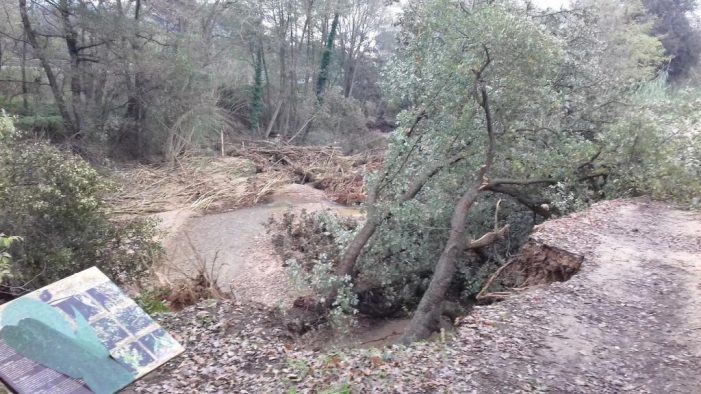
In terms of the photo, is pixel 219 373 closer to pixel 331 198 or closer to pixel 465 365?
pixel 465 365

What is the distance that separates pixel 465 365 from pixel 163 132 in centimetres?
1286

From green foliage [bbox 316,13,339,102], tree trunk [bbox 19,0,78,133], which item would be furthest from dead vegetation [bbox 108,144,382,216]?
green foliage [bbox 316,13,339,102]

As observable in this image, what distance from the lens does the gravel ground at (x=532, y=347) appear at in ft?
11.6

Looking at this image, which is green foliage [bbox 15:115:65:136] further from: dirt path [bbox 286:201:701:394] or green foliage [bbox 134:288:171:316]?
dirt path [bbox 286:201:701:394]

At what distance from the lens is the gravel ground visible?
3521mm

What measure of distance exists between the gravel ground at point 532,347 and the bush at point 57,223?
183cm

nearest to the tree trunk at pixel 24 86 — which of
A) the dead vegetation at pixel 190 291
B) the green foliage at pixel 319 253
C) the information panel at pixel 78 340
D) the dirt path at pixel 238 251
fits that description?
the dirt path at pixel 238 251

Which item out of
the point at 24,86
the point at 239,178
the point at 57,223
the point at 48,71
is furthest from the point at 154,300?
the point at 24,86

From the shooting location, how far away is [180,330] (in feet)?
15.4

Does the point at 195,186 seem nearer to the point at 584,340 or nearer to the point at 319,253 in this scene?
the point at 319,253

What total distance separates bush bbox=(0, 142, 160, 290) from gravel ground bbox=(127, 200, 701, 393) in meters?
1.83

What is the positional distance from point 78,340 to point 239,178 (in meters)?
10.5

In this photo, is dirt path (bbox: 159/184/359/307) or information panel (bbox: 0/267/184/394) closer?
information panel (bbox: 0/267/184/394)

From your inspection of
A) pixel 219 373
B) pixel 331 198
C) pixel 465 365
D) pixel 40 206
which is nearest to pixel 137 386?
pixel 219 373
